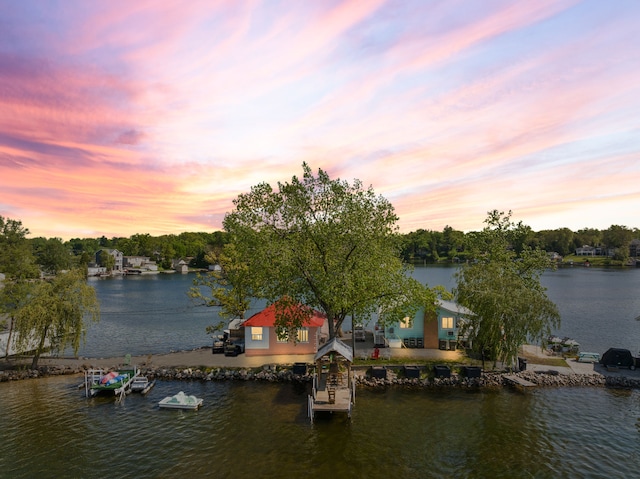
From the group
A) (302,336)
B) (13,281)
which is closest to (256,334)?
(302,336)

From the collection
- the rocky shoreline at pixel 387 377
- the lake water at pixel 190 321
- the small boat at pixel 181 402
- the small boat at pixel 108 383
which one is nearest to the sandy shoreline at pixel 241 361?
the rocky shoreline at pixel 387 377

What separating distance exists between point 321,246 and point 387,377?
12.9 m

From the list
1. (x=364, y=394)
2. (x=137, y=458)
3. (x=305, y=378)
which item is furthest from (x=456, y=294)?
(x=137, y=458)

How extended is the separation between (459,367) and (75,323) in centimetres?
3568

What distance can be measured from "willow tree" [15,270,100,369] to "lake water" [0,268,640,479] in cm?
369

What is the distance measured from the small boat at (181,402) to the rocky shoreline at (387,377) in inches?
217

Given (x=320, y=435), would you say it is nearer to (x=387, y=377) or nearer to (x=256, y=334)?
(x=387, y=377)

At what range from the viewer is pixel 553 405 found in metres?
28.7

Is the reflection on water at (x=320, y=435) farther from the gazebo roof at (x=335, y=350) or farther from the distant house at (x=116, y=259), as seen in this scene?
the distant house at (x=116, y=259)

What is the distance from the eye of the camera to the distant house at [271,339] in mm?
38250

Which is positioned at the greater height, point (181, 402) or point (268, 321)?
point (268, 321)

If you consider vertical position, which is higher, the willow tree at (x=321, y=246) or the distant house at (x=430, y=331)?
the willow tree at (x=321, y=246)

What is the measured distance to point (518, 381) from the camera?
3198cm

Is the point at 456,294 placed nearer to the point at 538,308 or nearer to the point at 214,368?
the point at 538,308
